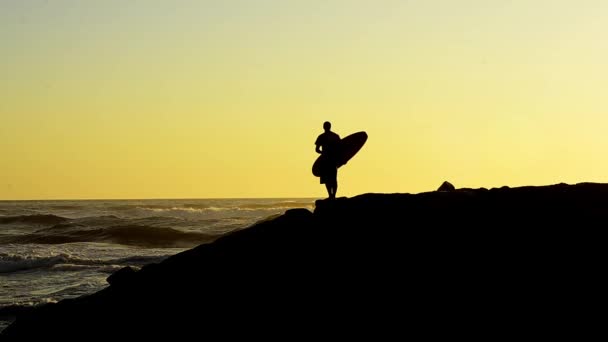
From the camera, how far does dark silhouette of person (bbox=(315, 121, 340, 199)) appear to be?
17.8 m

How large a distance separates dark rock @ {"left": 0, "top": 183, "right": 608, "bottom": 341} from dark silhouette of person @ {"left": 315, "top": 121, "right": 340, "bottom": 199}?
1.83m

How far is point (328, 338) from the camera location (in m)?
13.6

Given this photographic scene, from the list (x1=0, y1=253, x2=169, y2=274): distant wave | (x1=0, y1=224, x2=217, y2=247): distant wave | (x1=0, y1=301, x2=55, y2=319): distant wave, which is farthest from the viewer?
(x1=0, y1=224, x2=217, y2=247): distant wave

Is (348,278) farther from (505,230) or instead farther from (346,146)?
(346,146)

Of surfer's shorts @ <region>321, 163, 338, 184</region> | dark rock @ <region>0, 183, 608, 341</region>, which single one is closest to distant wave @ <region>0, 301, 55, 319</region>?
dark rock @ <region>0, 183, 608, 341</region>

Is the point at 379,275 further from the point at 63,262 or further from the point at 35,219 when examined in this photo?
the point at 35,219

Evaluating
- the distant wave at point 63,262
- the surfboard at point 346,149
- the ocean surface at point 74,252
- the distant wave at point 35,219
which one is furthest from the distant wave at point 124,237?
the surfboard at point 346,149

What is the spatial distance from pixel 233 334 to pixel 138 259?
75.7 ft

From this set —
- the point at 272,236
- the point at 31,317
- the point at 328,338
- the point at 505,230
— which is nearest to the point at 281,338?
the point at 328,338

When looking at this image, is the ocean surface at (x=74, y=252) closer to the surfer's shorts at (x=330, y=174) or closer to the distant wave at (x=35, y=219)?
the distant wave at (x=35, y=219)

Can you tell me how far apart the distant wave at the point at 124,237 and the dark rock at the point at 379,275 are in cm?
3133

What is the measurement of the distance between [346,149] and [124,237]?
111 feet

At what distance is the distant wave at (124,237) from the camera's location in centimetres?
4866

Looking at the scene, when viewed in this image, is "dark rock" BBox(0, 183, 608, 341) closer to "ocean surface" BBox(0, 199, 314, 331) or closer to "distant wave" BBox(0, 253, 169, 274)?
"ocean surface" BBox(0, 199, 314, 331)
